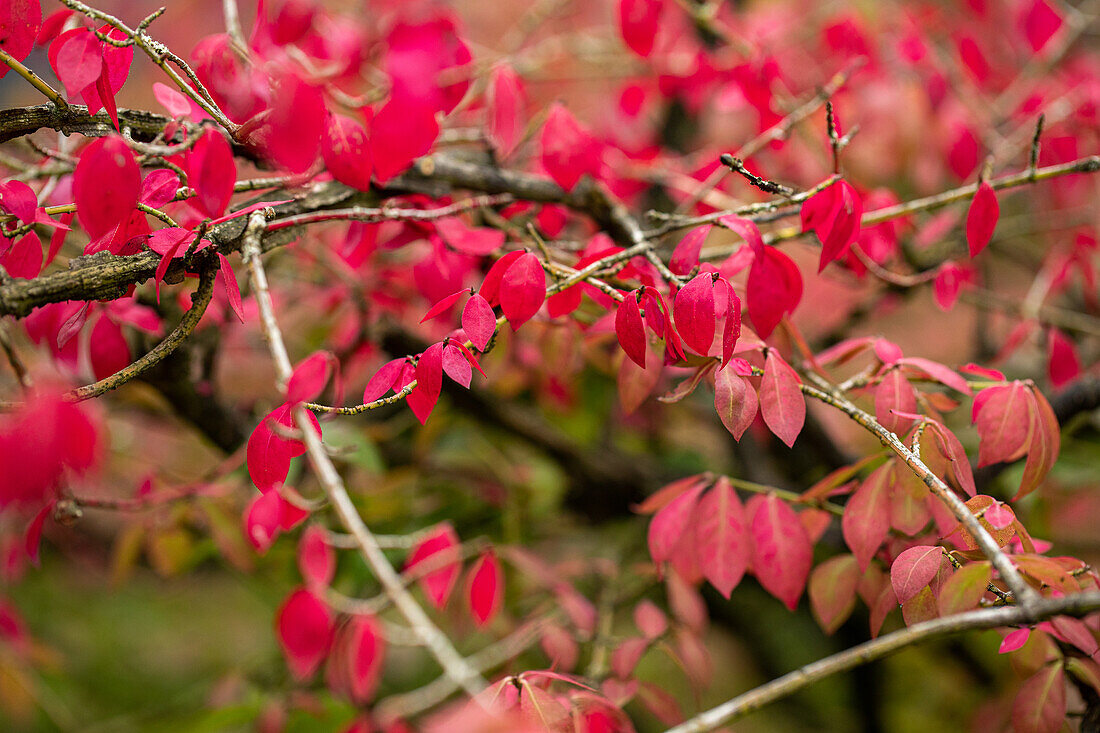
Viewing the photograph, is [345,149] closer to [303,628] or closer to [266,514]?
[266,514]

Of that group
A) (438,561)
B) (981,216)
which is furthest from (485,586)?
(981,216)

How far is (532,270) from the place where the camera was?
52 cm

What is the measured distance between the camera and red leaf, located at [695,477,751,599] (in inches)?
23.3

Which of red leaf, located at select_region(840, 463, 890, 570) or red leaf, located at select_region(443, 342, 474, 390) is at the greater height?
red leaf, located at select_region(443, 342, 474, 390)

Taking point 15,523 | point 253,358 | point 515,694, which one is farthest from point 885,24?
point 15,523

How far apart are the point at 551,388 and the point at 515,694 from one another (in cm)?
66

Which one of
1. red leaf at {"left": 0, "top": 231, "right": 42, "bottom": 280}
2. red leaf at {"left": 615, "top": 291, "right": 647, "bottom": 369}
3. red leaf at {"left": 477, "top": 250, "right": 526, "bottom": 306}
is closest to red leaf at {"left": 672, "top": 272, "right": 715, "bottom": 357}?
red leaf at {"left": 615, "top": 291, "right": 647, "bottom": 369}

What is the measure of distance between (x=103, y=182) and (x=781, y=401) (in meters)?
0.51

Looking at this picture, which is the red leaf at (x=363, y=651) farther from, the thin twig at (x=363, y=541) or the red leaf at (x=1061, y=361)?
the red leaf at (x=1061, y=361)

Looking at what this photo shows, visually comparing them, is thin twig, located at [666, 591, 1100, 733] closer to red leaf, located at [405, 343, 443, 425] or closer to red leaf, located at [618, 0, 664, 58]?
red leaf, located at [405, 343, 443, 425]

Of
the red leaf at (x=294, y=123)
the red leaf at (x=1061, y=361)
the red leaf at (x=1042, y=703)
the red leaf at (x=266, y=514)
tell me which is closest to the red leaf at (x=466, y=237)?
the red leaf at (x=294, y=123)

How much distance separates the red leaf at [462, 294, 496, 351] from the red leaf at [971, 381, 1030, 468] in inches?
16.8

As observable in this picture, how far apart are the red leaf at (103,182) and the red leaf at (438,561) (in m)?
0.50

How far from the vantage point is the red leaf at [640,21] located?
918 mm
